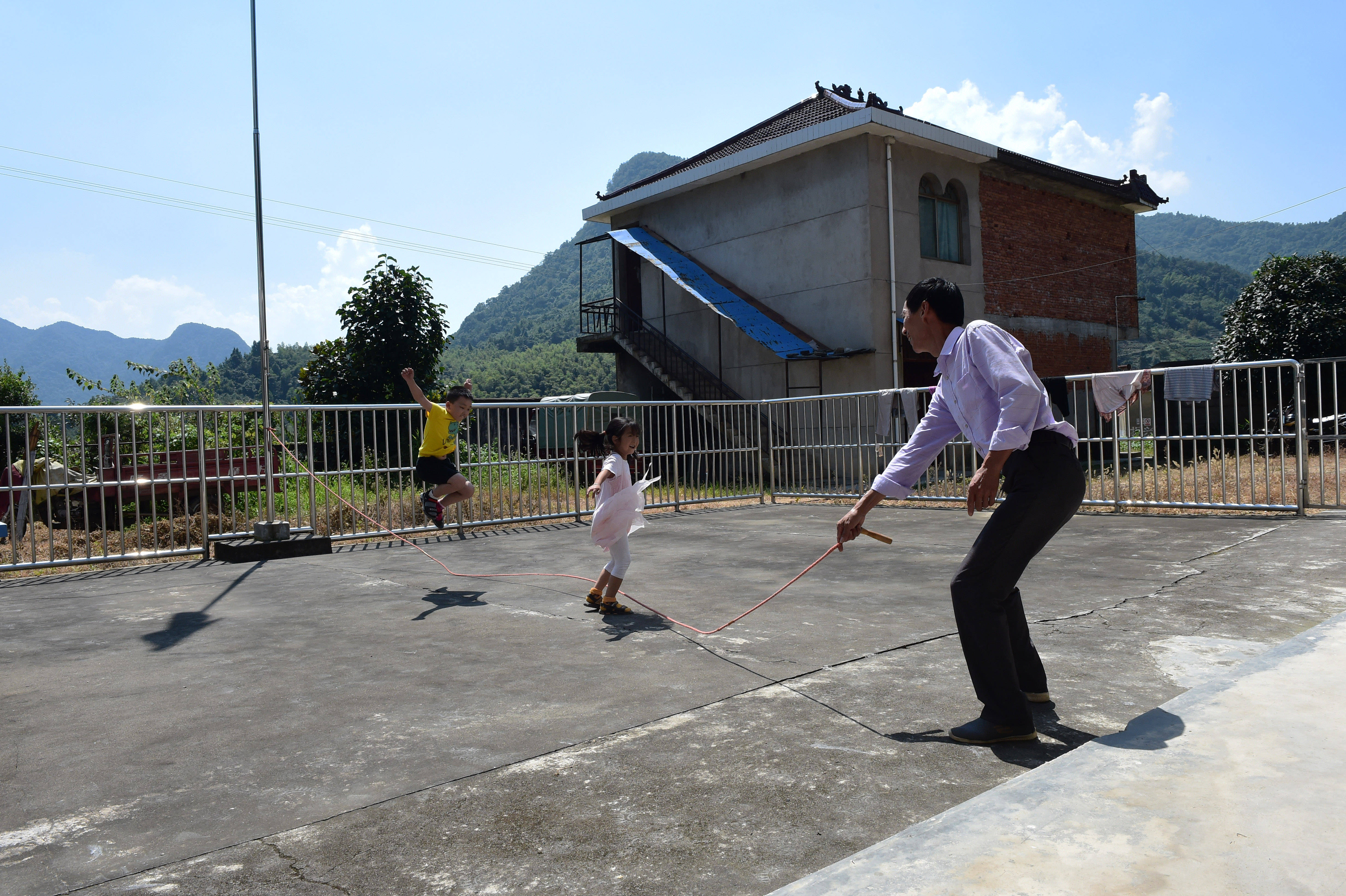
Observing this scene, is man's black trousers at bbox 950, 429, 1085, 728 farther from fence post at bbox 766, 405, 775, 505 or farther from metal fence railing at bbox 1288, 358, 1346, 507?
fence post at bbox 766, 405, 775, 505

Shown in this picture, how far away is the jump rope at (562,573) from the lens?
496 cm

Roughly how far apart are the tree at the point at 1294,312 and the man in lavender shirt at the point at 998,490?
70.6ft

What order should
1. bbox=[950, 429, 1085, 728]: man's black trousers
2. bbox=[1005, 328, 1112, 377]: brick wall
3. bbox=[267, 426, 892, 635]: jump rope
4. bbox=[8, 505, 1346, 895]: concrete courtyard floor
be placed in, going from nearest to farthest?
bbox=[8, 505, 1346, 895]: concrete courtyard floor
bbox=[950, 429, 1085, 728]: man's black trousers
bbox=[267, 426, 892, 635]: jump rope
bbox=[1005, 328, 1112, 377]: brick wall

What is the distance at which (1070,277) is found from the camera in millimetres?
25172

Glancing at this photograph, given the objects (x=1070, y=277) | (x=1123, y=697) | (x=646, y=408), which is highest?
(x=1070, y=277)

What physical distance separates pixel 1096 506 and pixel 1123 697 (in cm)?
832

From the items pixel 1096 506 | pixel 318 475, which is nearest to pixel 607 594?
pixel 318 475

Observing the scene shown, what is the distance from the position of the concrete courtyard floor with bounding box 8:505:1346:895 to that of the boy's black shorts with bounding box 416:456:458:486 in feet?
6.90

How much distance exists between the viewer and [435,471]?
9273mm

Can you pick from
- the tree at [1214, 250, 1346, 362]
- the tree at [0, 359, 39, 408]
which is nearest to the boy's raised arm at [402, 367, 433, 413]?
the tree at [1214, 250, 1346, 362]

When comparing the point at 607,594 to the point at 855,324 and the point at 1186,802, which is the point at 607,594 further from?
the point at 855,324

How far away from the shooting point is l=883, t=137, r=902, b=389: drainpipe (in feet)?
65.7

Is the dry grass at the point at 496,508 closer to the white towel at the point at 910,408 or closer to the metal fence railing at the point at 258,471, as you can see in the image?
the metal fence railing at the point at 258,471

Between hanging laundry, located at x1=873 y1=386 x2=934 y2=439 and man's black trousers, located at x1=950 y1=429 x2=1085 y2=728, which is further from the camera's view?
hanging laundry, located at x1=873 y1=386 x2=934 y2=439
